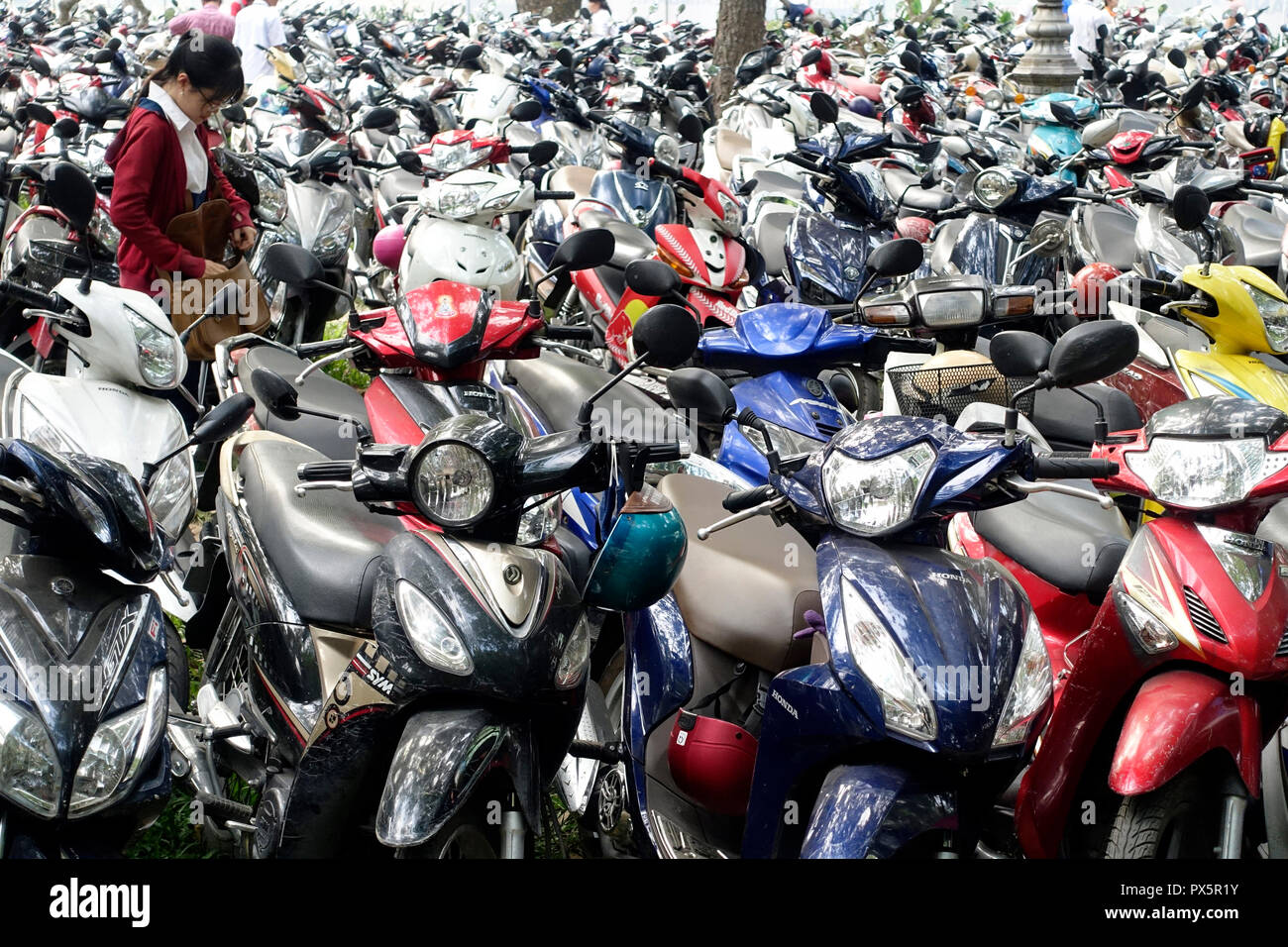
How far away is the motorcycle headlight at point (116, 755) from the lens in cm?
262

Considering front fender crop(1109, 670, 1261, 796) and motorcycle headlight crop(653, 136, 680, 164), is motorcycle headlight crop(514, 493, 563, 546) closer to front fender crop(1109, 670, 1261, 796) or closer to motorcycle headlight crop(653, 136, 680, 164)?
front fender crop(1109, 670, 1261, 796)

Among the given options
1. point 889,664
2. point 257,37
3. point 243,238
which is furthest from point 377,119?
point 257,37

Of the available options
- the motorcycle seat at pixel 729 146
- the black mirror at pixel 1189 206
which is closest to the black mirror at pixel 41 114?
the motorcycle seat at pixel 729 146

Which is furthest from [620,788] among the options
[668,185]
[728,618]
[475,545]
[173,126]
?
[668,185]

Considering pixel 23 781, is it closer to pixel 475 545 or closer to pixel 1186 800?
pixel 475 545

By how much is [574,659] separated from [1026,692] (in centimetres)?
88

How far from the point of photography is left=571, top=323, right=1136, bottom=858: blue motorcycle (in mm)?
2686

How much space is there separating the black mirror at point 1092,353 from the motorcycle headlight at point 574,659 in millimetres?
1076

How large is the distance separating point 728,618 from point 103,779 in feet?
5.08

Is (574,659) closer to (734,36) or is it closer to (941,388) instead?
(941,388)

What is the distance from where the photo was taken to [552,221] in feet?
25.2

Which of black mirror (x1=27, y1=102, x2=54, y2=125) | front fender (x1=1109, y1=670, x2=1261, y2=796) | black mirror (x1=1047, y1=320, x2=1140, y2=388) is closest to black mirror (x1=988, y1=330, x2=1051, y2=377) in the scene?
black mirror (x1=1047, y1=320, x2=1140, y2=388)
